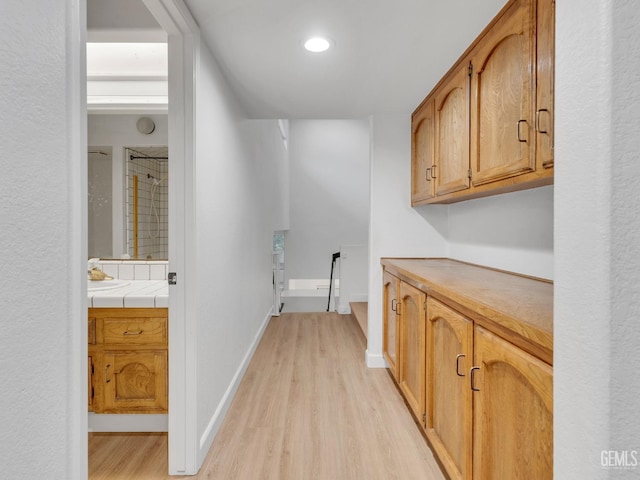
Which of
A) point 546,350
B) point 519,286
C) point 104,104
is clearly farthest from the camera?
point 104,104

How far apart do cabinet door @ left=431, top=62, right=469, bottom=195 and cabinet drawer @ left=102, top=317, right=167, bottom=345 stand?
6.14ft

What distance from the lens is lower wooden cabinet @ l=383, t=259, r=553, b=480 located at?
0.93 metres

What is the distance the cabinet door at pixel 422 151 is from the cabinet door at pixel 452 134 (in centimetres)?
9

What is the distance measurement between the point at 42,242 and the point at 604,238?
3.49 feet

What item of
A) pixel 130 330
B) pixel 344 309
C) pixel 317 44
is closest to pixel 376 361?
pixel 344 309

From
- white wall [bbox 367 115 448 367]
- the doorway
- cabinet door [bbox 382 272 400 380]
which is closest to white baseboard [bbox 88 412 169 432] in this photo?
the doorway

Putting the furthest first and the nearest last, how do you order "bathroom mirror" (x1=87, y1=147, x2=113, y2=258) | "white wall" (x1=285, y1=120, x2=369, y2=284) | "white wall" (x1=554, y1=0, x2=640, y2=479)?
"white wall" (x1=285, y1=120, x2=369, y2=284)
"bathroom mirror" (x1=87, y1=147, x2=113, y2=258)
"white wall" (x1=554, y1=0, x2=640, y2=479)

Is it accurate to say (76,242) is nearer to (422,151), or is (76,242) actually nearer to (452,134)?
(452,134)

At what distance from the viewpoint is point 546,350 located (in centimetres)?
87

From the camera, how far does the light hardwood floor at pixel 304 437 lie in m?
1.70

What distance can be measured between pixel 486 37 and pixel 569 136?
4.35 ft

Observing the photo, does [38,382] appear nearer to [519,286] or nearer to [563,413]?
[563,413]

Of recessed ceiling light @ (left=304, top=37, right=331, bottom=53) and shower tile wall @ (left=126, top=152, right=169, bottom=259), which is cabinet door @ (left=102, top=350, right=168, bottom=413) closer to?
shower tile wall @ (left=126, top=152, right=169, bottom=259)

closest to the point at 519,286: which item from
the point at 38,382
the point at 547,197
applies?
the point at 547,197
